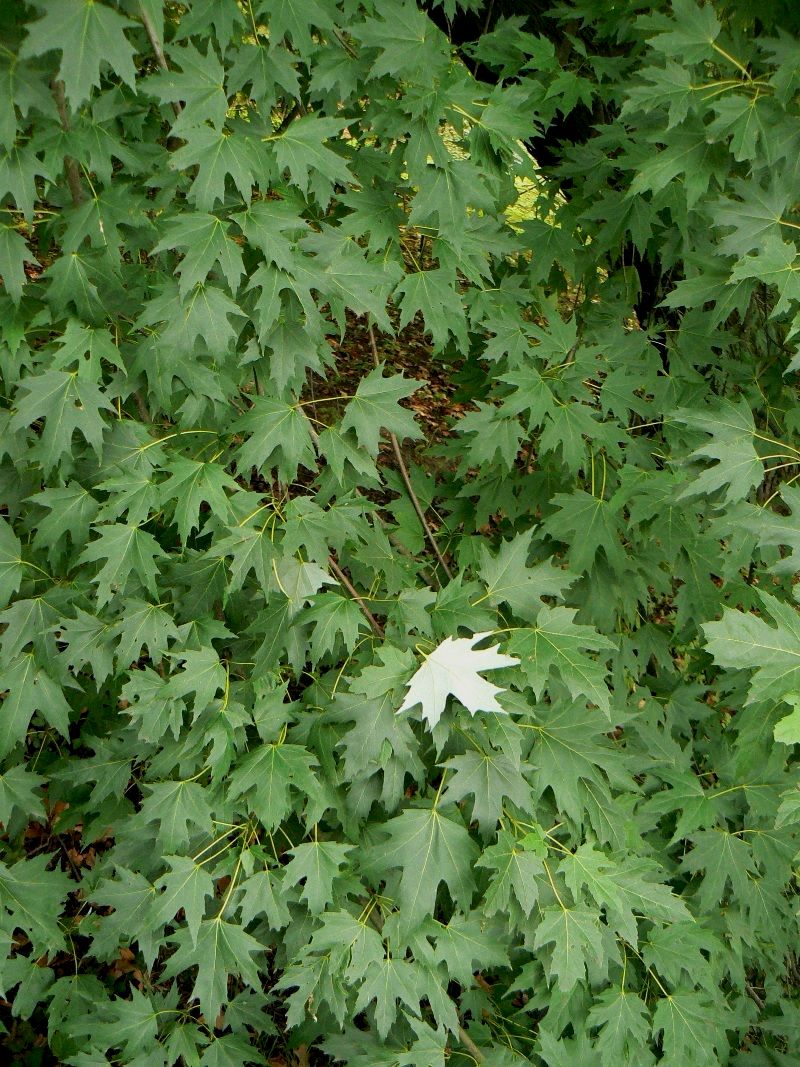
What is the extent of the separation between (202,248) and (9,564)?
0.96 meters

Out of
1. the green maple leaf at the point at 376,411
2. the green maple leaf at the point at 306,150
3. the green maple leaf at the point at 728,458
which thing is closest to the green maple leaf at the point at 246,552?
the green maple leaf at the point at 376,411

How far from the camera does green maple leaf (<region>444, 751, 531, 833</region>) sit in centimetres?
219

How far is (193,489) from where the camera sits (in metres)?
2.17

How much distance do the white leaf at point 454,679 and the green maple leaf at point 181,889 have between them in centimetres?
70

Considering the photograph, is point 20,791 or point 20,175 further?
point 20,791

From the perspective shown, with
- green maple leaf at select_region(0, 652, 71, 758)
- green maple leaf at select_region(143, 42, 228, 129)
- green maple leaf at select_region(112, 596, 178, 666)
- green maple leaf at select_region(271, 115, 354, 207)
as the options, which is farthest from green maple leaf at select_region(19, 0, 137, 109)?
green maple leaf at select_region(0, 652, 71, 758)

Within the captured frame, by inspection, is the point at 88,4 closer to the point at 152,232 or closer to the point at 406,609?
the point at 152,232

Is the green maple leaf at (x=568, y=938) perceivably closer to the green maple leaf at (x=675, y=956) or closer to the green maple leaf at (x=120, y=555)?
the green maple leaf at (x=675, y=956)

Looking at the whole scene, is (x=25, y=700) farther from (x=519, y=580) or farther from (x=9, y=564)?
(x=519, y=580)

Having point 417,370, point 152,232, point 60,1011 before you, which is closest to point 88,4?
point 152,232

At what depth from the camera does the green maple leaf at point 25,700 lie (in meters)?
2.31

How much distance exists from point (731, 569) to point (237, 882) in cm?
157

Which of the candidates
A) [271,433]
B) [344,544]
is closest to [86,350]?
[271,433]

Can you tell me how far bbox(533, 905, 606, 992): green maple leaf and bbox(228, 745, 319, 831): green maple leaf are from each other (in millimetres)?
683
